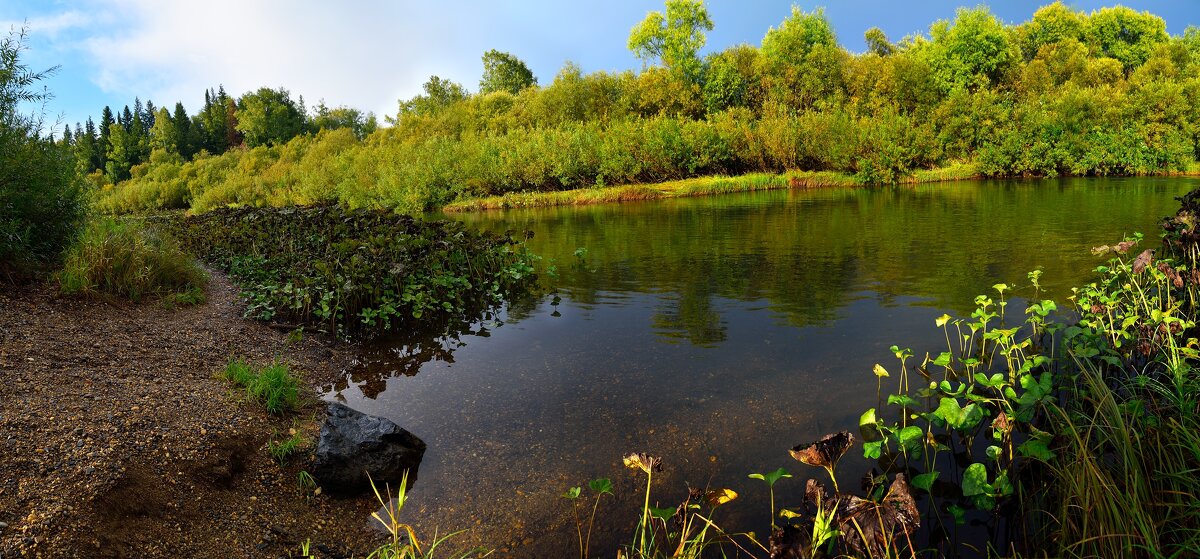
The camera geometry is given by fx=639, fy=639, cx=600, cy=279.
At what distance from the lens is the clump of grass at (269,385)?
4836mm

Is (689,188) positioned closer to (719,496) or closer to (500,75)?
(719,496)

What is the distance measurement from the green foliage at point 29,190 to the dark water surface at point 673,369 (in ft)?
12.9

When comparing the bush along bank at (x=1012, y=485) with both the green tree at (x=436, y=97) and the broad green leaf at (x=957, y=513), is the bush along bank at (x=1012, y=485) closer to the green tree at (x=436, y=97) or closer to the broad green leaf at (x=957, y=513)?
the broad green leaf at (x=957, y=513)

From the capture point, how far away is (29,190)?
7.05 meters

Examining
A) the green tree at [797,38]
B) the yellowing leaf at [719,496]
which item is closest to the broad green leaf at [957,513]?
the yellowing leaf at [719,496]

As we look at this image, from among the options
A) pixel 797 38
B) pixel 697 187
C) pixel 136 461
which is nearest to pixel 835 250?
pixel 136 461

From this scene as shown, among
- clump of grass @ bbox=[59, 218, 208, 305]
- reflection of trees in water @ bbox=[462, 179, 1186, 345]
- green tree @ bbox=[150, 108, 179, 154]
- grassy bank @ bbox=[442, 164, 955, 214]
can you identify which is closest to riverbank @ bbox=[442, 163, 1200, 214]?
grassy bank @ bbox=[442, 164, 955, 214]

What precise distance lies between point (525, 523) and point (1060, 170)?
→ 4164cm

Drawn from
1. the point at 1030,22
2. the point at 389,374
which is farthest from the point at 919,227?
the point at 1030,22

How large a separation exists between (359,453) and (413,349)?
3146 millimetres

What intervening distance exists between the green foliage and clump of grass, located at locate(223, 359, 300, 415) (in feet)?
10.8

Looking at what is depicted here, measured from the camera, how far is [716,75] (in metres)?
50.2

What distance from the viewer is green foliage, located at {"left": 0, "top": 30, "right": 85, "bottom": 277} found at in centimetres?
671

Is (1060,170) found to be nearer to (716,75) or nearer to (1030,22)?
(716,75)
